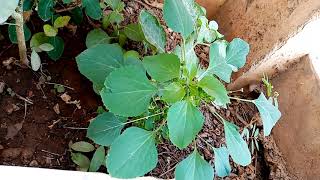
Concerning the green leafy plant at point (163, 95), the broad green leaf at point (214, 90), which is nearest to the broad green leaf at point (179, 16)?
the green leafy plant at point (163, 95)

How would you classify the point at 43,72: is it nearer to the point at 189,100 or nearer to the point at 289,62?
the point at 189,100

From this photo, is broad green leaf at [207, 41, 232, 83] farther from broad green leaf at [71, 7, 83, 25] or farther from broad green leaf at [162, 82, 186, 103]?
broad green leaf at [71, 7, 83, 25]

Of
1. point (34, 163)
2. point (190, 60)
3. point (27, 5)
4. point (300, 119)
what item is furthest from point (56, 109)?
point (300, 119)

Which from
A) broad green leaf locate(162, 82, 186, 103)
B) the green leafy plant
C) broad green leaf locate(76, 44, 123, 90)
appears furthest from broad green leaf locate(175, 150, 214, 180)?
broad green leaf locate(76, 44, 123, 90)

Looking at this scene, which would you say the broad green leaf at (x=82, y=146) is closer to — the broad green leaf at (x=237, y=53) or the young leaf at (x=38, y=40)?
the young leaf at (x=38, y=40)

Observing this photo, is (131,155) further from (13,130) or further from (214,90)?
(13,130)

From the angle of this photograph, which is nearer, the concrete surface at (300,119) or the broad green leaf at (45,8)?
the broad green leaf at (45,8)

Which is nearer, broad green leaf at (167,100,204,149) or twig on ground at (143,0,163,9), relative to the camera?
broad green leaf at (167,100,204,149)
